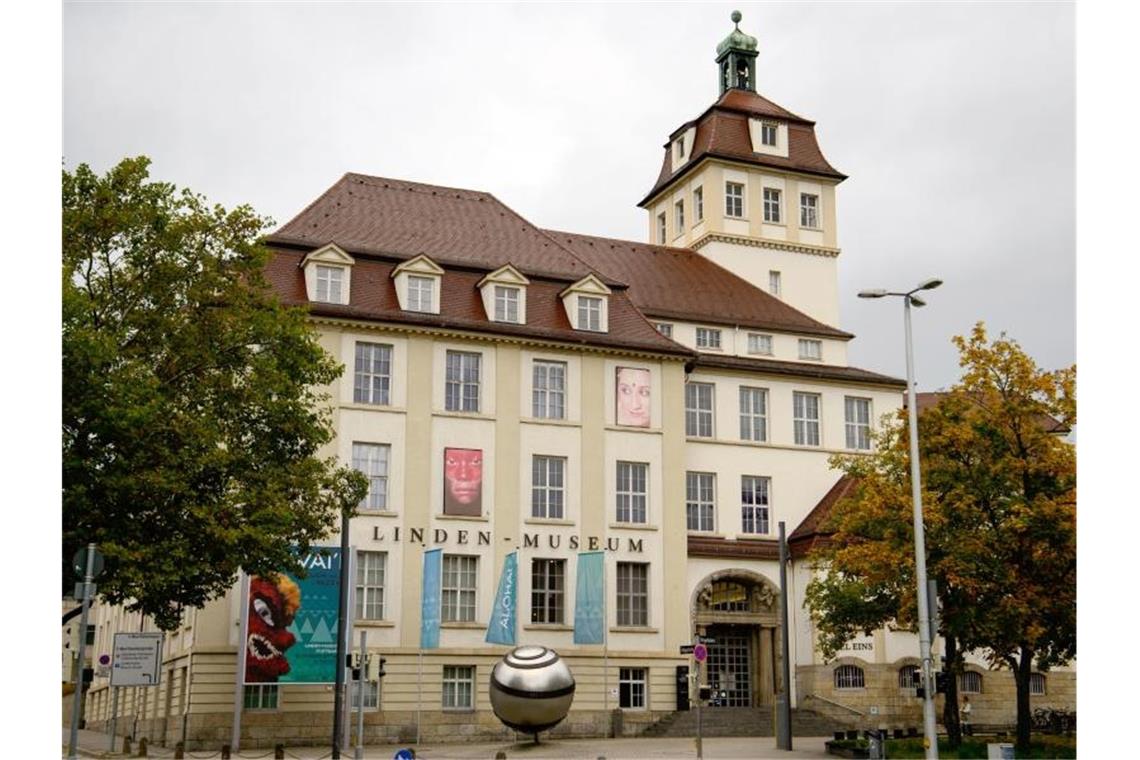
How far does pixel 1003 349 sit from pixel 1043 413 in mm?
1786

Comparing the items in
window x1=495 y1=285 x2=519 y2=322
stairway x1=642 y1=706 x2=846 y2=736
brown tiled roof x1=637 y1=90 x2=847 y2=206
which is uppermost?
brown tiled roof x1=637 y1=90 x2=847 y2=206

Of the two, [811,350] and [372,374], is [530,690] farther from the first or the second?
[811,350]

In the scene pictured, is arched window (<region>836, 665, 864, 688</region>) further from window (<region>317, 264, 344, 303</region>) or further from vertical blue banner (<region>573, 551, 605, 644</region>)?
window (<region>317, 264, 344, 303</region>)

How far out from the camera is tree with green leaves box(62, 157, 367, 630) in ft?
90.1

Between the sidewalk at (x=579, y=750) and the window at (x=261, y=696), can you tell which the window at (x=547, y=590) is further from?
the window at (x=261, y=696)

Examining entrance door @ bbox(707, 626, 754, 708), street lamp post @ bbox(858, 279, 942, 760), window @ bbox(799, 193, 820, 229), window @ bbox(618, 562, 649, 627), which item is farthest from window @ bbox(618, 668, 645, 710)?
window @ bbox(799, 193, 820, 229)

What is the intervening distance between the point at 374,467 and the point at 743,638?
51.4 ft

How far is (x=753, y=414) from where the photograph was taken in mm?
Result: 51844

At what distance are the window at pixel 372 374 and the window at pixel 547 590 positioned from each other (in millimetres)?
7668

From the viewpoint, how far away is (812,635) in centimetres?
4819

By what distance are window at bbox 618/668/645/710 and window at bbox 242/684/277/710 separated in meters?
11.6

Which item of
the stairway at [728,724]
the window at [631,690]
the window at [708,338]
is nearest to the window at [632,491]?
the window at [631,690]

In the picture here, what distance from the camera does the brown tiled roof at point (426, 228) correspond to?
4719cm

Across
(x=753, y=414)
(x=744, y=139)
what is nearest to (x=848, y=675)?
(x=753, y=414)
